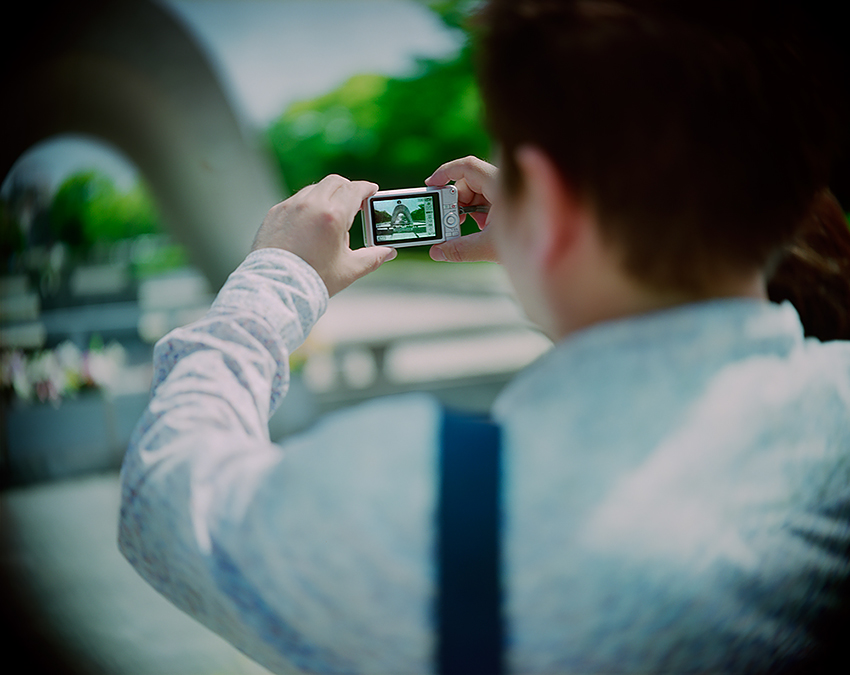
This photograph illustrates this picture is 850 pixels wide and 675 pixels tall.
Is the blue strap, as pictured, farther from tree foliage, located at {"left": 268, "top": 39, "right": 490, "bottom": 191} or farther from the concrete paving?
tree foliage, located at {"left": 268, "top": 39, "right": 490, "bottom": 191}

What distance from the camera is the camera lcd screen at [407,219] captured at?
1318 millimetres

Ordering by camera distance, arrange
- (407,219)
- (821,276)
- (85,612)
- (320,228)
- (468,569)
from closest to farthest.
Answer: (468,569) → (320,228) → (821,276) → (407,219) → (85,612)

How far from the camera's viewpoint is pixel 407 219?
52.8 inches

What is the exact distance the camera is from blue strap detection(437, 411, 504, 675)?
2.27 ft

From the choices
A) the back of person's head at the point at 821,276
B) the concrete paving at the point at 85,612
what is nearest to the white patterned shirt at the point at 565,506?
the back of person's head at the point at 821,276

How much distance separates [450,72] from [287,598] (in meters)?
26.9

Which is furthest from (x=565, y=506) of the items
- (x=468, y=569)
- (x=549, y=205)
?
(x=549, y=205)

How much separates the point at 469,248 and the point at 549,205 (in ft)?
1.91

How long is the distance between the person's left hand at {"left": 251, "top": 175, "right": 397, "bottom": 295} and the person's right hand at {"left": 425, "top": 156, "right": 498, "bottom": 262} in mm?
330

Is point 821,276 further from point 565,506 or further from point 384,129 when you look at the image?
point 384,129

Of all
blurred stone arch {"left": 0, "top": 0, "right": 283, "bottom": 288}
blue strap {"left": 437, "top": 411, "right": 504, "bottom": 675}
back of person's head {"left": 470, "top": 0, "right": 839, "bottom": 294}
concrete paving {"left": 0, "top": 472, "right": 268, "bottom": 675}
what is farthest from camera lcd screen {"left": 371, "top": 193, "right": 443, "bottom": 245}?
blurred stone arch {"left": 0, "top": 0, "right": 283, "bottom": 288}

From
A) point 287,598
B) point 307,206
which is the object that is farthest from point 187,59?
point 287,598

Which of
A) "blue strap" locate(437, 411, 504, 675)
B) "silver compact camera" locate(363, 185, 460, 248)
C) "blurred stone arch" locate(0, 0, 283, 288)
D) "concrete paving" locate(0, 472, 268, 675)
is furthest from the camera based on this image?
"blurred stone arch" locate(0, 0, 283, 288)

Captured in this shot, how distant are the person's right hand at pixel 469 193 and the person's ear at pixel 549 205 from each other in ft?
1.72
